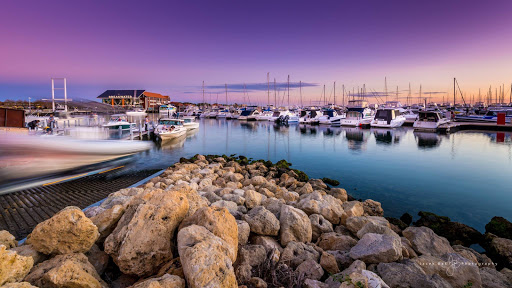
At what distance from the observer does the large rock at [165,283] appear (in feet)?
9.83

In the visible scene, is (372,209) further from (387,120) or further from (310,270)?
(387,120)

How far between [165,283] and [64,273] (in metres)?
1.16

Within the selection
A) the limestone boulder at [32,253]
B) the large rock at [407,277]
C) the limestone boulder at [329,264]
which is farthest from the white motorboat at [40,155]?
the large rock at [407,277]

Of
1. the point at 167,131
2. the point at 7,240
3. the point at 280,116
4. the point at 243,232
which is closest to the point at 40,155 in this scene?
the point at 7,240

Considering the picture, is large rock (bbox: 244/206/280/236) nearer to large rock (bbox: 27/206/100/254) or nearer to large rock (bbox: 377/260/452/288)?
large rock (bbox: 377/260/452/288)

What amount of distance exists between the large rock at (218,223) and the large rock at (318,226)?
2.62m

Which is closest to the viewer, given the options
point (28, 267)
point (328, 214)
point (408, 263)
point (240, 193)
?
point (28, 267)

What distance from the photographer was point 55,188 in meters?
10.3

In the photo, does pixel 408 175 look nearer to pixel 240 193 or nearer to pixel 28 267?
pixel 240 193

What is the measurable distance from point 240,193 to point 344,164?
1464cm

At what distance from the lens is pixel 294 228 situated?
556 centimetres

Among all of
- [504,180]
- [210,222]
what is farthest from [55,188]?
[504,180]

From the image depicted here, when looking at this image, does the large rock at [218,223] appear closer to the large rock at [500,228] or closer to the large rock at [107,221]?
the large rock at [107,221]

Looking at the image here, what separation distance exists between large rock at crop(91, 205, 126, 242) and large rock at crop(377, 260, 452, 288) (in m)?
4.18
